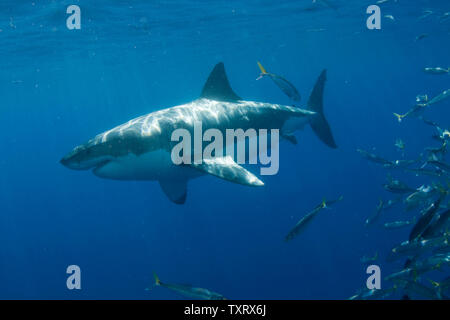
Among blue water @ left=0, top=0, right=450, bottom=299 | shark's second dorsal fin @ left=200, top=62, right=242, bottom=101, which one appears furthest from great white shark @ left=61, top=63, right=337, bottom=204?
blue water @ left=0, top=0, right=450, bottom=299

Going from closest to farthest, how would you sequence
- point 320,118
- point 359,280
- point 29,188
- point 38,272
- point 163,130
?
point 163,130, point 320,118, point 359,280, point 38,272, point 29,188

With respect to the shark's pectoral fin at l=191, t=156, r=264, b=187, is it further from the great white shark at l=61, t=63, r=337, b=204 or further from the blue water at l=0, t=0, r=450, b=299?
the blue water at l=0, t=0, r=450, b=299

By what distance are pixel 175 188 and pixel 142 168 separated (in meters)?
1.57

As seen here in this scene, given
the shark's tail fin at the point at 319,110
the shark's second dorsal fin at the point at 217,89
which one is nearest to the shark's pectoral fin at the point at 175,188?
the shark's second dorsal fin at the point at 217,89

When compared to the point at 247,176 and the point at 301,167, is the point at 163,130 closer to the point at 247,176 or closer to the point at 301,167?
the point at 247,176

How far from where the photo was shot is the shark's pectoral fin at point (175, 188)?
24.8 ft

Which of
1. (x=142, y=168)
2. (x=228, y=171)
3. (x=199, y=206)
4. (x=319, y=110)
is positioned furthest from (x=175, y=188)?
(x=199, y=206)

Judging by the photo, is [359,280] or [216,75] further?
[359,280]

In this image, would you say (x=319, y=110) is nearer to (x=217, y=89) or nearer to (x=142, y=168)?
(x=217, y=89)

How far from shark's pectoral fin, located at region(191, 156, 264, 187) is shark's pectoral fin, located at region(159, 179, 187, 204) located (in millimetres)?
1659

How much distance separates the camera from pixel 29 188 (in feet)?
137
